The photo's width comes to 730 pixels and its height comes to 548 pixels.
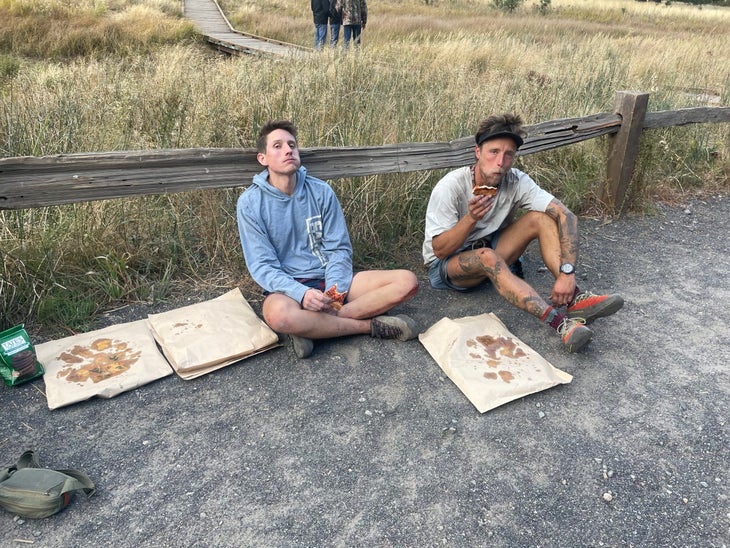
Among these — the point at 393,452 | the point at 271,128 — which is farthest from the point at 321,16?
the point at 393,452

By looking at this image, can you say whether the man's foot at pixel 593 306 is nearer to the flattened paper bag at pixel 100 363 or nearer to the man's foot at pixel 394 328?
the man's foot at pixel 394 328

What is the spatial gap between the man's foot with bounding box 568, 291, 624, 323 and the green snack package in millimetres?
2873

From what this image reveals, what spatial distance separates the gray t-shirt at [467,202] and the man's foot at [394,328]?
0.58 m

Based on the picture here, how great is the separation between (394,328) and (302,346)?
0.54 metres

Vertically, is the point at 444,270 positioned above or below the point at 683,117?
below

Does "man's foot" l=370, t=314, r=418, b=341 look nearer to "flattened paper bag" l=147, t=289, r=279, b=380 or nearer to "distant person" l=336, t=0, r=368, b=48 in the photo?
"flattened paper bag" l=147, t=289, r=279, b=380

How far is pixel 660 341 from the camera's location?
10.9 feet

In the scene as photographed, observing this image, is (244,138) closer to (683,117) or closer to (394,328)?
(394,328)

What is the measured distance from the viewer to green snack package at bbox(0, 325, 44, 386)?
2.64 metres

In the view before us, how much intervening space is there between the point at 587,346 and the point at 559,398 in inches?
22.8

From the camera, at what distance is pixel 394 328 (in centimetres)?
317

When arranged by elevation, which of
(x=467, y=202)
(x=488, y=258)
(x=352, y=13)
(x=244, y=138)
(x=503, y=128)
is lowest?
(x=488, y=258)

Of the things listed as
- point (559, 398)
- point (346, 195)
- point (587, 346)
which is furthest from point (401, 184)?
point (559, 398)

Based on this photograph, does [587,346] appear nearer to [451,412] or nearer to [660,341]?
[660,341]
